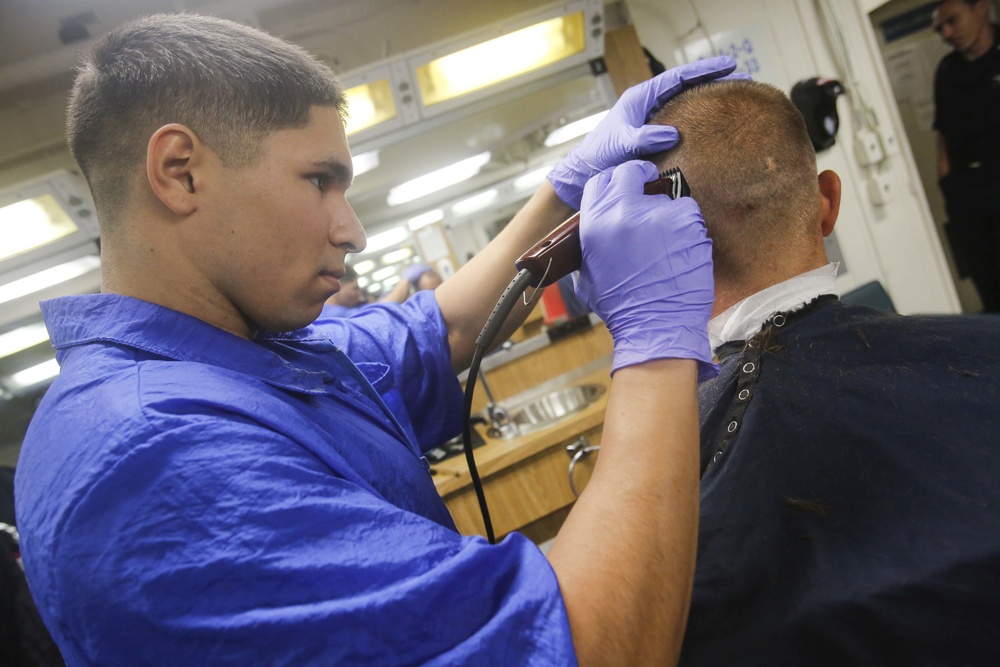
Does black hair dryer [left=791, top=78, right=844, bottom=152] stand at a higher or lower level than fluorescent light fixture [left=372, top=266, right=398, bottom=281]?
lower

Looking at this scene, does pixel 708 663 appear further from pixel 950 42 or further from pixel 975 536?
pixel 950 42

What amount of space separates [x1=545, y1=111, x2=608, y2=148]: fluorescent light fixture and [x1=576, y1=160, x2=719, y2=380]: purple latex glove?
13.3 feet

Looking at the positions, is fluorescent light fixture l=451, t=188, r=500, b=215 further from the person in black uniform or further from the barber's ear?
the barber's ear

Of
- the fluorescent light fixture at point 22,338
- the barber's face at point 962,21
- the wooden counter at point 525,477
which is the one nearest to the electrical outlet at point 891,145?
the barber's face at point 962,21

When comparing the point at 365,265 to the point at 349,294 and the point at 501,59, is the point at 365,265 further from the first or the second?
the point at 501,59

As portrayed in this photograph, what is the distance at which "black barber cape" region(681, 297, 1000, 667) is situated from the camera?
0.86 metres

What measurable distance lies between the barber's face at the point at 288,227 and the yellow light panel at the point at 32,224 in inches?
114

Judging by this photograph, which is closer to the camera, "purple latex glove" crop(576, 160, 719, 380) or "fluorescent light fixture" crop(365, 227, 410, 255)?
"purple latex glove" crop(576, 160, 719, 380)

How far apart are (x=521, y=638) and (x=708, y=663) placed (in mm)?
632

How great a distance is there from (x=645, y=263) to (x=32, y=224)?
3.47m

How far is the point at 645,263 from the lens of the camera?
2.92 feet

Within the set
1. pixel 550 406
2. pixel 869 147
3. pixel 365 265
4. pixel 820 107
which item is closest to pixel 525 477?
pixel 550 406

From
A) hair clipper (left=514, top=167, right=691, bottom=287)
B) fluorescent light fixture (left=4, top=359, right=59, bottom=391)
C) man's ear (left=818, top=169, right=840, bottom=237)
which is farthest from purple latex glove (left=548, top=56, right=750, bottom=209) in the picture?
fluorescent light fixture (left=4, top=359, right=59, bottom=391)

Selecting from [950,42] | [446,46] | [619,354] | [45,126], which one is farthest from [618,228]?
[45,126]
